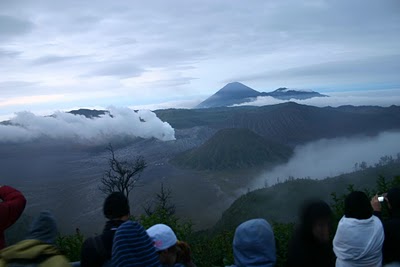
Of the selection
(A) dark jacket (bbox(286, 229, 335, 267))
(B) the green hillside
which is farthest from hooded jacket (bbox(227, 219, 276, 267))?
(B) the green hillside

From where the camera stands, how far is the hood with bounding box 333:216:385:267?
3729 mm

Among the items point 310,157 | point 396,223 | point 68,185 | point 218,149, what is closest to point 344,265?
point 396,223

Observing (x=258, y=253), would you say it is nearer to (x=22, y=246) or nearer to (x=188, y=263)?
(x=188, y=263)

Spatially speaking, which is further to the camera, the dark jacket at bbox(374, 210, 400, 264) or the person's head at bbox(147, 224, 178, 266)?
the dark jacket at bbox(374, 210, 400, 264)

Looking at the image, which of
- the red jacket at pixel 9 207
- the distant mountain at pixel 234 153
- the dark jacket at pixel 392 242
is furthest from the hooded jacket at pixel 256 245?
the distant mountain at pixel 234 153

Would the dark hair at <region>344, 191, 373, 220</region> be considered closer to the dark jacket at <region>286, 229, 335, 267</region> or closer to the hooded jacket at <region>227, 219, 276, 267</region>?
the dark jacket at <region>286, 229, 335, 267</region>

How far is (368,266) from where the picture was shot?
3760 mm

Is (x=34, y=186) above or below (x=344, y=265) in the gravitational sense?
below

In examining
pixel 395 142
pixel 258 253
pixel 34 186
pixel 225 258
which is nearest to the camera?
pixel 258 253

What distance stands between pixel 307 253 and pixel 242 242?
23.6 inches

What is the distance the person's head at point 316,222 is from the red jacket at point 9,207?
286 cm

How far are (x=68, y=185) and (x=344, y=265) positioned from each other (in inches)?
5903

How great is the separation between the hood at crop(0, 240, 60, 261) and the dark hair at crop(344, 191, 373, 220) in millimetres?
2815

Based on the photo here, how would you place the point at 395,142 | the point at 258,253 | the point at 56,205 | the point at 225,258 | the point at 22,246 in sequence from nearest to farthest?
the point at 22,246
the point at 258,253
the point at 225,258
the point at 56,205
the point at 395,142
